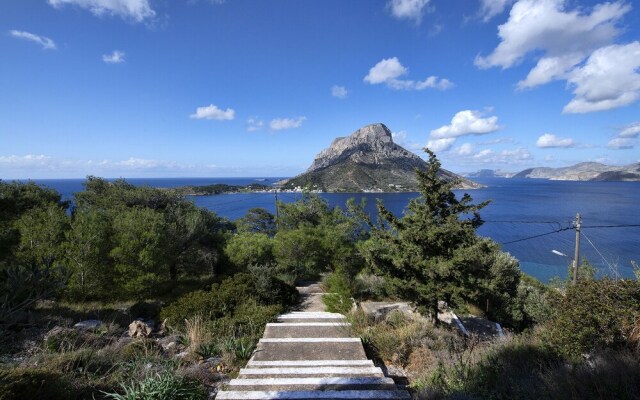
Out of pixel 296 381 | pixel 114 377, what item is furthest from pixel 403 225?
pixel 114 377

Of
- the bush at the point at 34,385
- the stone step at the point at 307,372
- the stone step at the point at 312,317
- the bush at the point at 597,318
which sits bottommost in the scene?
the stone step at the point at 312,317

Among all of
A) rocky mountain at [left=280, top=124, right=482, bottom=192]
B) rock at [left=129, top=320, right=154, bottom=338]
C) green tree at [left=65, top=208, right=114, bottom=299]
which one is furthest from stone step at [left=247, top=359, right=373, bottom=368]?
rocky mountain at [left=280, top=124, right=482, bottom=192]

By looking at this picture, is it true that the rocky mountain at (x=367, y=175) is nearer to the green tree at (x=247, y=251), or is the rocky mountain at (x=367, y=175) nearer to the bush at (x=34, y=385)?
the green tree at (x=247, y=251)

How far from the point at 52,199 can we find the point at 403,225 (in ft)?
75.4

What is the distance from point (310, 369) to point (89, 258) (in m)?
10.6

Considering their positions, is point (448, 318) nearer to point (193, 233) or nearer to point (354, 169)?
point (193, 233)

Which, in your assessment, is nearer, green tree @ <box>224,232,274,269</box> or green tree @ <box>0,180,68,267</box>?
green tree @ <box>0,180,68,267</box>

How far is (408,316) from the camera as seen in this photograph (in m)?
9.67

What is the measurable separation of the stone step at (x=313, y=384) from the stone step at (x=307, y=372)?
28 centimetres

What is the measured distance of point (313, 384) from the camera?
17.7ft

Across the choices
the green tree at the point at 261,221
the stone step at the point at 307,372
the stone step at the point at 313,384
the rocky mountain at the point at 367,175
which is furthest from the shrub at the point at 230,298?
the rocky mountain at the point at 367,175

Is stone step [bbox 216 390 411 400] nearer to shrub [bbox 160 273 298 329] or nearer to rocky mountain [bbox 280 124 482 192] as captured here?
shrub [bbox 160 273 298 329]

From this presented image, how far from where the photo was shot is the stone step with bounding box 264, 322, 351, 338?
28.0 ft

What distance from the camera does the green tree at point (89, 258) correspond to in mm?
11750
